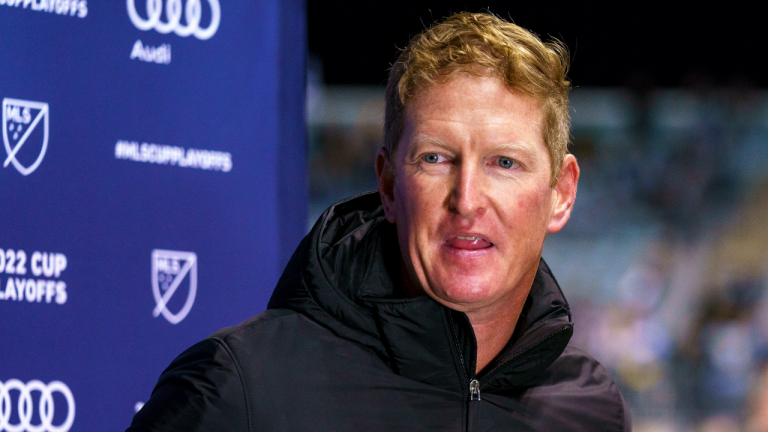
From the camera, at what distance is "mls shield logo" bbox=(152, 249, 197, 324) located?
221 centimetres

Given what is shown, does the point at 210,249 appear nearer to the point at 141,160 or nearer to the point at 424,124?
the point at 141,160

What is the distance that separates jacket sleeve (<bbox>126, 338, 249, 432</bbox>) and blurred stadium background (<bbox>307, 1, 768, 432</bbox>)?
5478 mm

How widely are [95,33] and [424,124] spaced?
34.4 inches

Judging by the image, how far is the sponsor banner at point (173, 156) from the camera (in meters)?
2.15

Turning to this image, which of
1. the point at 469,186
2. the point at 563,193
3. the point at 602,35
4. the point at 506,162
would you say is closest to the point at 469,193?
the point at 469,186

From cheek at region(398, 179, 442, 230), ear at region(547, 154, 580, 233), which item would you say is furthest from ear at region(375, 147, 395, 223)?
ear at region(547, 154, 580, 233)

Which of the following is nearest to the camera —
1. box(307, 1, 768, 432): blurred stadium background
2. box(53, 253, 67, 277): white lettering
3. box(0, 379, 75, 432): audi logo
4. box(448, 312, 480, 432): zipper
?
box(448, 312, 480, 432): zipper

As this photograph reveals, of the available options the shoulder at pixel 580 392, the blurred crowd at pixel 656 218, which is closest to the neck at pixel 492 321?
the shoulder at pixel 580 392

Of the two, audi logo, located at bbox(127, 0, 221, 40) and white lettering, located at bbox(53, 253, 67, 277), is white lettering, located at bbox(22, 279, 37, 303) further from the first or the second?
audi logo, located at bbox(127, 0, 221, 40)

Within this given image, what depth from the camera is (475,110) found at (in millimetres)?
1696

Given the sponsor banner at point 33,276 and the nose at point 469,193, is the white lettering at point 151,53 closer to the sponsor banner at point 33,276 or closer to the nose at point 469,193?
the sponsor banner at point 33,276

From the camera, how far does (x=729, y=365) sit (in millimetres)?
7676

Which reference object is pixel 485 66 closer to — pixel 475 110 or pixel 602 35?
pixel 475 110

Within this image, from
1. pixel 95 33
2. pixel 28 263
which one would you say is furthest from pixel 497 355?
pixel 95 33
